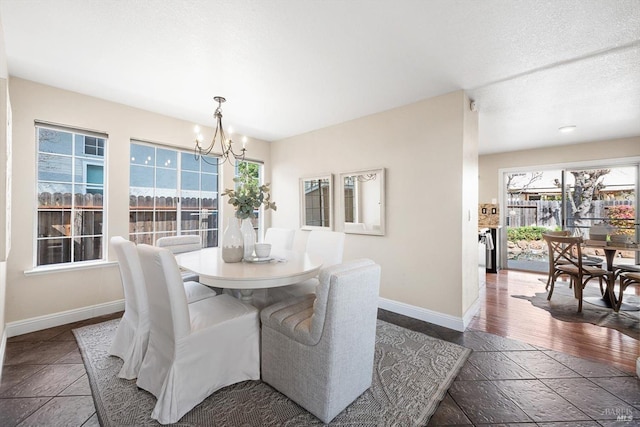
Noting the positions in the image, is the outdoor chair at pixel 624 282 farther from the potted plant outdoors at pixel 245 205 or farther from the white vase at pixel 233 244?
the white vase at pixel 233 244

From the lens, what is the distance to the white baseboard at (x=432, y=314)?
273 centimetres

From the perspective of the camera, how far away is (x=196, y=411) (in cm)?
158

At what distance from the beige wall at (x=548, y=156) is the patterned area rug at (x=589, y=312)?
2.33 meters

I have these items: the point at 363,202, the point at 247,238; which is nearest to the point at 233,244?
the point at 247,238

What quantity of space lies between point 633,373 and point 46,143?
5637 millimetres

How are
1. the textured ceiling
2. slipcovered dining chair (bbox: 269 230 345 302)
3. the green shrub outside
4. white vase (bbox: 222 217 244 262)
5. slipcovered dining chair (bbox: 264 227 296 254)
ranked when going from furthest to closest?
the green shrub outside → slipcovered dining chair (bbox: 264 227 296 254) → slipcovered dining chair (bbox: 269 230 345 302) → white vase (bbox: 222 217 244 262) → the textured ceiling

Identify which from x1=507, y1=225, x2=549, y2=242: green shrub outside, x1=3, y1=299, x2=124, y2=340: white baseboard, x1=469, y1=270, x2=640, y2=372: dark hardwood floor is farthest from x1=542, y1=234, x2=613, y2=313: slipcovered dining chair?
x1=3, y1=299, x2=124, y2=340: white baseboard

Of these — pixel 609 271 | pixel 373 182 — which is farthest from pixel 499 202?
pixel 373 182

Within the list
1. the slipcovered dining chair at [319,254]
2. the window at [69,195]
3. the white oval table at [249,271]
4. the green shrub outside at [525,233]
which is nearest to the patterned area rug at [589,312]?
the green shrub outside at [525,233]

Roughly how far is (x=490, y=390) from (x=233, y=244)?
216cm

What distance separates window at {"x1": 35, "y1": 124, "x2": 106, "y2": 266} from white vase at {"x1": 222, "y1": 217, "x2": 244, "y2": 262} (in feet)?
6.39

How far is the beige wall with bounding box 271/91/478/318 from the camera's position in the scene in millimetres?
2760

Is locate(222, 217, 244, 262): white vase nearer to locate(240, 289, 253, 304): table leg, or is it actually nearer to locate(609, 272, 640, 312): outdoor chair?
locate(240, 289, 253, 304): table leg

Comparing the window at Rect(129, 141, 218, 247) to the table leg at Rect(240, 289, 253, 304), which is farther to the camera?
the window at Rect(129, 141, 218, 247)
